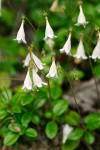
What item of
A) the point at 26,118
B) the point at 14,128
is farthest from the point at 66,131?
the point at 14,128

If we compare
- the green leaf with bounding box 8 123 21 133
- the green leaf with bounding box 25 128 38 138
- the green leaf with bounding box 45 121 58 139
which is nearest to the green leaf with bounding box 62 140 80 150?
the green leaf with bounding box 45 121 58 139

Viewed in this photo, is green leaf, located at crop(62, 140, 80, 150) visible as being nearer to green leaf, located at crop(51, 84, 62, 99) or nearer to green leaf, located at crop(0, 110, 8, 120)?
green leaf, located at crop(51, 84, 62, 99)

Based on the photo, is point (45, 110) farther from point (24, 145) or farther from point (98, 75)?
point (98, 75)

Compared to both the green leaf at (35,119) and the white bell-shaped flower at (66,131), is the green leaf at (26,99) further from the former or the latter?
the white bell-shaped flower at (66,131)

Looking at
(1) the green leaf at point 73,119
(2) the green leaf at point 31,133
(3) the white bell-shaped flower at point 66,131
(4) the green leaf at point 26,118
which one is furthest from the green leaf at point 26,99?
(3) the white bell-shaped flower at point 66,131

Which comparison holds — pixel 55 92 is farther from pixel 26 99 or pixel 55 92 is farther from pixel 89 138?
pixel 89 138
